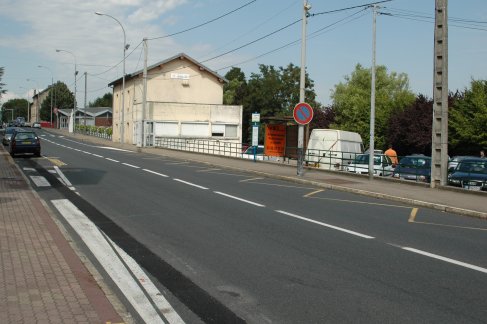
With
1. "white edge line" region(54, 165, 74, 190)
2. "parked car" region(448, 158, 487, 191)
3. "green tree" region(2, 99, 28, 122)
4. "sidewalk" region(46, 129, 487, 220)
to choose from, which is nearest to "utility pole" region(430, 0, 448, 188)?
"sidewalk" region(46, 129, 487, 220)

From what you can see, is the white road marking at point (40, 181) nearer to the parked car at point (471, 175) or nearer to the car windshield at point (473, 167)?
the parked car at point (471, 175)

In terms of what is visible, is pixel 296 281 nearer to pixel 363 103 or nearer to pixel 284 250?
pixel 284 250

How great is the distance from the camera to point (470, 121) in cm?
4078

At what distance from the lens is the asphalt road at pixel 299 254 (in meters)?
5.44

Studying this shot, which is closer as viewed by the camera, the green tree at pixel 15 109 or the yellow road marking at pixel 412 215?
the yellow road marking at pixel 412 215

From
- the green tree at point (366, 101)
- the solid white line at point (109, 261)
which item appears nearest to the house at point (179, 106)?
the green tree at point (366, 101)

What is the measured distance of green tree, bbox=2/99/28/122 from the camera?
608 ft

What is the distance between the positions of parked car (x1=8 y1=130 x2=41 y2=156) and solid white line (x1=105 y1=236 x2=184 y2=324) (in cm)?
2435

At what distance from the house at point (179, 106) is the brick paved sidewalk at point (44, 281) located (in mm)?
44418

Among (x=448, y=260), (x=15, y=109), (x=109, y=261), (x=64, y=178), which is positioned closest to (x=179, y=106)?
(x=64, y=178)

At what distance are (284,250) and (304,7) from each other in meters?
16.2

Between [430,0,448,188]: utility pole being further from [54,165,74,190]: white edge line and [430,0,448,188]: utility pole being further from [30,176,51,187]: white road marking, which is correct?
[30,176,51,187]: white road marking

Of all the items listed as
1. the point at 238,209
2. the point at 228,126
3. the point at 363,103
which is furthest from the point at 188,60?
the point at 238,209

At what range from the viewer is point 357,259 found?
753 centimetres
